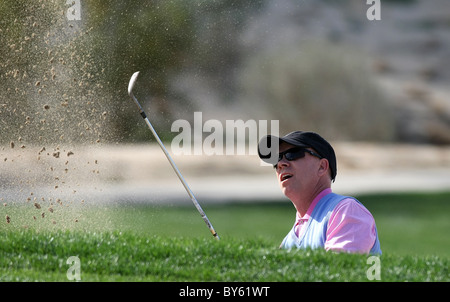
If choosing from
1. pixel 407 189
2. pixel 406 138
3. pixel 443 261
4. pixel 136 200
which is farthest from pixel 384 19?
pixel 443 261

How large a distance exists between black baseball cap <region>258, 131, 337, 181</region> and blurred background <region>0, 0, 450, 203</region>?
174 inches

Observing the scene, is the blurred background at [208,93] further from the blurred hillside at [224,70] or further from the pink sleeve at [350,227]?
the pink sleeve at [350,227]

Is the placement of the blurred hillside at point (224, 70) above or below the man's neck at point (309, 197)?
above

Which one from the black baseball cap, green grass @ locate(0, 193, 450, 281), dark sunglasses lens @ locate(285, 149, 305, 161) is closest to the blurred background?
green grass @ locate(0, 193, 450, 281)

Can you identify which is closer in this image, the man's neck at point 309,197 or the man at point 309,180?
the man at point 309,180

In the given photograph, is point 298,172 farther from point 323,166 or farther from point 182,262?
point 182,262

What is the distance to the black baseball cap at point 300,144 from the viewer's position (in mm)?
A: 4305

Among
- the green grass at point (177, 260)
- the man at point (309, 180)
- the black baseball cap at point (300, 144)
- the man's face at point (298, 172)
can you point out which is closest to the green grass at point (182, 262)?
the green grass at point (177, 260)

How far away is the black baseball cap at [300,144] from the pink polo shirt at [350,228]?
0.36m

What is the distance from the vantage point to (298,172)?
434cm

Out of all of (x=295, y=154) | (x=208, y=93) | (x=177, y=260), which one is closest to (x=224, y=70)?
(x=208, y=93)

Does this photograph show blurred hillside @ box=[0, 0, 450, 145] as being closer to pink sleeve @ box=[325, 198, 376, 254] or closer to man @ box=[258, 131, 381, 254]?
man @ box=[258, 131, 381, 254]

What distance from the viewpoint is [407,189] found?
1562 cm

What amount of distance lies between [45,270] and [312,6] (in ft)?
76.2
